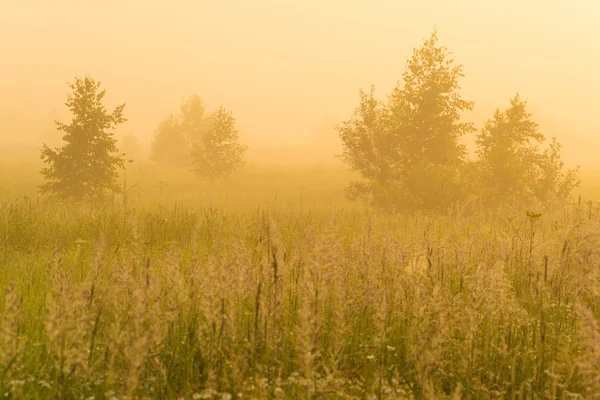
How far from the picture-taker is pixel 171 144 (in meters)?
47.8

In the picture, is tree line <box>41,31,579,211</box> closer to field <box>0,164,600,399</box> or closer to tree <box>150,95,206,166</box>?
field <box>0,164,600,399</box>

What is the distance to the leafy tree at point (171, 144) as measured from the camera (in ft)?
153

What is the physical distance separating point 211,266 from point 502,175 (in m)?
15.9

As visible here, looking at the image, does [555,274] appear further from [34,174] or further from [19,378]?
[34,174]

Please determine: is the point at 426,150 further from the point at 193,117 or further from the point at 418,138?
the point at 193,117

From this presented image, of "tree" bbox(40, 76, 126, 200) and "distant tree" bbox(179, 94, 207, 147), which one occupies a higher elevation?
"distant tree" bbox(179, 94, 207, 147)

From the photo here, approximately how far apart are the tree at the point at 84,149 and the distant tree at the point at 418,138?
10.5 meters

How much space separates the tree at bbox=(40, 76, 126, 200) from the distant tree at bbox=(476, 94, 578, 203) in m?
14.9

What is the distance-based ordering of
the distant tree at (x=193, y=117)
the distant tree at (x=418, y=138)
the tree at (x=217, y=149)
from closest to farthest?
the distant tree at (x=418, y=138) → the tree at (x=217, y=149) → the distant tree at (x=193, y=117)

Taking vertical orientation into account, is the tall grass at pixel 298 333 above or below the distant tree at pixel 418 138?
below

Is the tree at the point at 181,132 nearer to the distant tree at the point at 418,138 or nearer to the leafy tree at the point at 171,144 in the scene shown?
the leafy tree at the point at 171,144

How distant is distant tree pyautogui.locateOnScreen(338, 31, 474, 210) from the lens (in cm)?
1611

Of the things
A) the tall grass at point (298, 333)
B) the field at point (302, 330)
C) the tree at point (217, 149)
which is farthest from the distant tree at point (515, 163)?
the tree at point (217, 149)

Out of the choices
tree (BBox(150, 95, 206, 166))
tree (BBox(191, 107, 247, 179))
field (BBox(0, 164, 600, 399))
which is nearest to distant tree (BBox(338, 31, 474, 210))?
field (BBox(0, 164, 600, 399))
